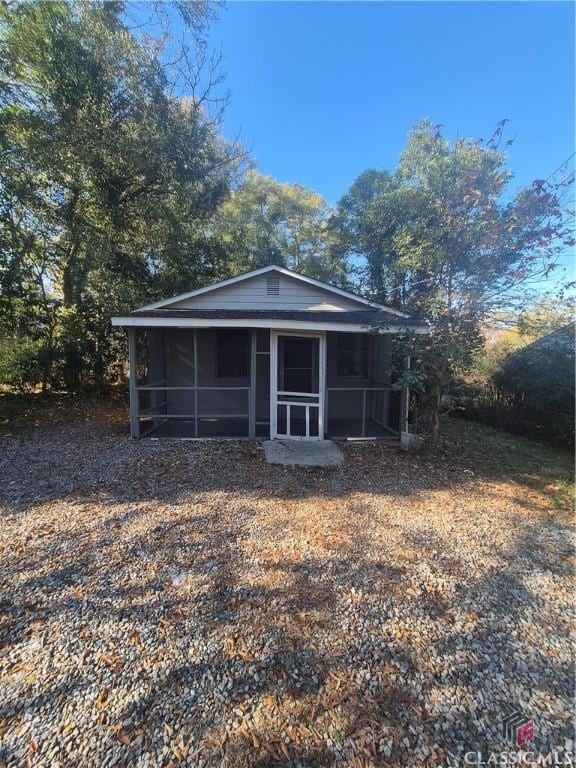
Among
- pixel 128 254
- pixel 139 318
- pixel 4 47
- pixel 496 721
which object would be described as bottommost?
pixel 496 721

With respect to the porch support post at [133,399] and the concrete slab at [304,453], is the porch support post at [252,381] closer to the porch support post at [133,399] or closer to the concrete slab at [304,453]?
the concrete slab at [304,453]

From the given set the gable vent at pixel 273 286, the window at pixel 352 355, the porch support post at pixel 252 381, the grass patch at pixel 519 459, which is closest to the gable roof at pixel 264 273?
the gable vent at pixel 273 286

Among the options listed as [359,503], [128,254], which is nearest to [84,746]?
→ [359,503]

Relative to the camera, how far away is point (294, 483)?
5020mm

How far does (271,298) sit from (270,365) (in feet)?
6.86

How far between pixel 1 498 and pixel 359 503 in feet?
15.4

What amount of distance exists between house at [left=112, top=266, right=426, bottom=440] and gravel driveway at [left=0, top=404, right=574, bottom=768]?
2.88 m

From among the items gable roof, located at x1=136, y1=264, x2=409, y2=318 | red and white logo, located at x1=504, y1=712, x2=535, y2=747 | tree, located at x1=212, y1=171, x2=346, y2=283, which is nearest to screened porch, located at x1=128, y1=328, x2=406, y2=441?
gable roof, located at x1=136, y1=264, x2=409, y2=318

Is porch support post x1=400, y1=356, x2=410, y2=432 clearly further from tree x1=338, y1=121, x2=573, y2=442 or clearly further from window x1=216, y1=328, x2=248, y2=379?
window x1=216, y1=328, x2=248, y2=379

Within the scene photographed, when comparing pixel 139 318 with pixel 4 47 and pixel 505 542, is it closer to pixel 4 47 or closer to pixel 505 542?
pixel 505 542

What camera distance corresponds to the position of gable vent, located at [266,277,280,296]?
330 inches

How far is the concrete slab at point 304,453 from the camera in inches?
232

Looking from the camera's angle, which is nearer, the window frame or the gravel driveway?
the gravel driveway

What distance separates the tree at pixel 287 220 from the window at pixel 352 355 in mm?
11789
